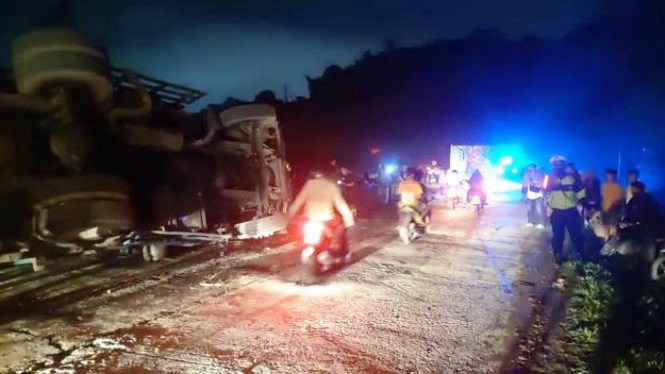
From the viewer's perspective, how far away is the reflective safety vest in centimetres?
853

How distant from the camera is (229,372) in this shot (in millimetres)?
4090

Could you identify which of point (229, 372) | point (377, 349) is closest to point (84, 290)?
point (229, 372)

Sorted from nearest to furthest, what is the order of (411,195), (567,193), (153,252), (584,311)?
(584,311) < (567,193) < (153,252) < (411,195)

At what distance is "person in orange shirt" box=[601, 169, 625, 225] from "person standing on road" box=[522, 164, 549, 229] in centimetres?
268

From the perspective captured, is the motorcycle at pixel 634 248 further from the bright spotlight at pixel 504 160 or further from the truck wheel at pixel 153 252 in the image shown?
the bright spotlight at pixel 504 160

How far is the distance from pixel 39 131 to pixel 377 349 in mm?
5609

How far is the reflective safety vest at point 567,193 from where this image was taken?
8531 mm

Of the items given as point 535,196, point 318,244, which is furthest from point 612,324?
point 535,196

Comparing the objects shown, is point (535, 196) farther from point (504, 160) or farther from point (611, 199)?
point (504, 160)

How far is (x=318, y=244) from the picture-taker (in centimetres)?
763

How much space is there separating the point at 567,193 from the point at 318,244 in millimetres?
4467

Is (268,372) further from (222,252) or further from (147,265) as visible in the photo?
(222,252)

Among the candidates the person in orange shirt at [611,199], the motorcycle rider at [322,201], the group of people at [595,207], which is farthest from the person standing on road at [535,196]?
the motorcycle rider at [322,201]

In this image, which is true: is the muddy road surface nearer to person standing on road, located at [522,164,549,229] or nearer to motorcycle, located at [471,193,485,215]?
person standing on road, located at [522,164,549,229]
